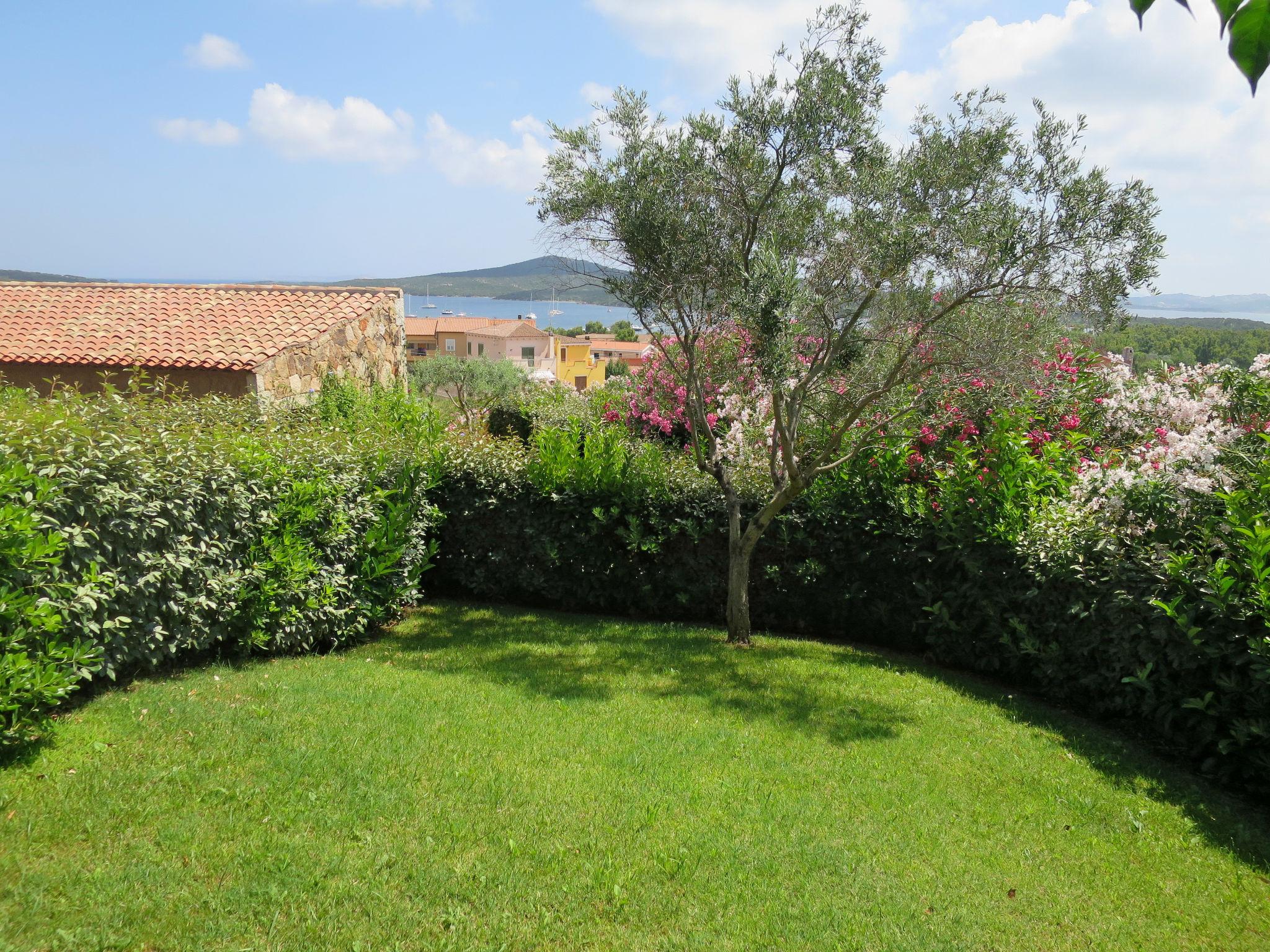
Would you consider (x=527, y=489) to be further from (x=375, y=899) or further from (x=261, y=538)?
(x=375, y=899)

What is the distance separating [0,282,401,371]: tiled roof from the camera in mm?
17141

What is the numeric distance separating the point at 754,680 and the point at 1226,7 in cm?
645

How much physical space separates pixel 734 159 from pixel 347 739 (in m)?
5.34

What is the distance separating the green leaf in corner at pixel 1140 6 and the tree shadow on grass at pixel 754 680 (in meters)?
5.06

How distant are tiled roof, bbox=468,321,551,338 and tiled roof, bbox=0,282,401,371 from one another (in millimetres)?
55419

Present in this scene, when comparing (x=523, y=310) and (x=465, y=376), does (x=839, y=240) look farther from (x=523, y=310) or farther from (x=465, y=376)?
(x=523, y=310)

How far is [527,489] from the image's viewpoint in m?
9.36

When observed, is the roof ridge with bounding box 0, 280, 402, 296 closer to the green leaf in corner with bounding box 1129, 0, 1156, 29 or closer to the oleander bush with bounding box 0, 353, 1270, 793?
the oleander bush with bounding box 0, 353, 1270, 793

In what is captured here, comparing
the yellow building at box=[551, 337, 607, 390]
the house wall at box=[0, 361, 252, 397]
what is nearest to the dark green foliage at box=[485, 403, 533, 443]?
the house wall at box=[0, 361, 252, 397]

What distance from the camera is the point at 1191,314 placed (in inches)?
356

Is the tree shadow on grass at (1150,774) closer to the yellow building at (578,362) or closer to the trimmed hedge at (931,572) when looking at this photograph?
the trimmed hedge at (931,572)

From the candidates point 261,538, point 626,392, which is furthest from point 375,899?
point 626,392

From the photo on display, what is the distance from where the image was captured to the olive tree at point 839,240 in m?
6.35

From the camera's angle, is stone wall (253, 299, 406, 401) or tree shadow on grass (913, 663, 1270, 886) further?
stone wall (253, 299, 406, 401)
